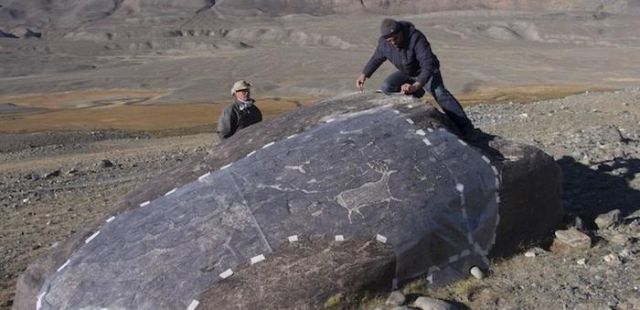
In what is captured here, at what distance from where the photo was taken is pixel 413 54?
885 cm

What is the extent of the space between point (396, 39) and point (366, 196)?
222 cm

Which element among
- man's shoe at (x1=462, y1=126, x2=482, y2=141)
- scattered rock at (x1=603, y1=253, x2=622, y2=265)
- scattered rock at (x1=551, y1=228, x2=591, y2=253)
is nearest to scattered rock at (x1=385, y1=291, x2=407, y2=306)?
scattered rock at (x1=551, y1=228, x2=591, y2=253)

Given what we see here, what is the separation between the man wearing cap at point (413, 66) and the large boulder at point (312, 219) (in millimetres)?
430

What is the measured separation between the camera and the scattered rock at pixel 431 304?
6.61 m

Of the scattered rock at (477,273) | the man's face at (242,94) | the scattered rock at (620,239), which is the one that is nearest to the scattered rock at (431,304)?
the scattered rock at (477,273)

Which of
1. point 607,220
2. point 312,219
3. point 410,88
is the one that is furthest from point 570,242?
point 312,219

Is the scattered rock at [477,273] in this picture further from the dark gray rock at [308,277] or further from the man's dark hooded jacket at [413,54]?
the man's dark hooded jacket at [413,54]

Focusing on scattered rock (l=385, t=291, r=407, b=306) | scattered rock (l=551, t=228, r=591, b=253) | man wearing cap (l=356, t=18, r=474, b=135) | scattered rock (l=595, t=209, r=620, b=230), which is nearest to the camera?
scattered rock (l=385, t=291, r=407, b=306)

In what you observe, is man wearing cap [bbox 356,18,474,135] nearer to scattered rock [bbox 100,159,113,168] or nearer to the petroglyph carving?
the petroglyph carving

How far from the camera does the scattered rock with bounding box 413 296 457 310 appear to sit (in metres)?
6.61

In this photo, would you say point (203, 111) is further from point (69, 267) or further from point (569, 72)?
point (69, 267)

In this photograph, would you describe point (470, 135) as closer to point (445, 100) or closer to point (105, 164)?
point (445, 100)

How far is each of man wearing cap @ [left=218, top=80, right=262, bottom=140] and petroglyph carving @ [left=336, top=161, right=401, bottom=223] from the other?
2711 mm

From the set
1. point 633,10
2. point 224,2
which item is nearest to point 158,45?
point 224,2
